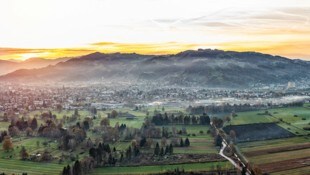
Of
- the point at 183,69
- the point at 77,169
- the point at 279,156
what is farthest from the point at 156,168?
the point at 183,69

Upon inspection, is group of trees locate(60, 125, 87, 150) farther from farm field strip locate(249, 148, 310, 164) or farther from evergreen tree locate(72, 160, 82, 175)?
farm field strip locate(249, 148, 310, 164)

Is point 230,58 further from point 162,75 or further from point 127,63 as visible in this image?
point 127,63

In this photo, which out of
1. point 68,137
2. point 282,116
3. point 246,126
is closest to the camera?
point 68,137

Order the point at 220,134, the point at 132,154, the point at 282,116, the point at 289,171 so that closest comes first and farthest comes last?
the point at 289,171 < the point at 132,154 < the point at 220,134 < the point at 282,116

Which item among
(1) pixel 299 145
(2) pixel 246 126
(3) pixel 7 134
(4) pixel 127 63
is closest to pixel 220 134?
(2) pixel 246 126

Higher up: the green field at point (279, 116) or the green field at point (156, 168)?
the green field at point (279, 116)

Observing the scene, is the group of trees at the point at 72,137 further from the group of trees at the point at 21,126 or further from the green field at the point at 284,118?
the green field at the point at 284,118

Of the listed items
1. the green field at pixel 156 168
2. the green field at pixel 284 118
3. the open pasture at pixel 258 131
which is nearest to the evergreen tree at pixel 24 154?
the green field at pixel 156 168

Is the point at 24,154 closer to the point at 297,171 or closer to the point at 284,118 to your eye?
the point at 297,171

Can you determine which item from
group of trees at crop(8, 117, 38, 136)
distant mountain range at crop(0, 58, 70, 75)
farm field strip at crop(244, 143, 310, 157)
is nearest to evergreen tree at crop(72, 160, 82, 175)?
farm field strip at crop(244, 143, 310, 157)
